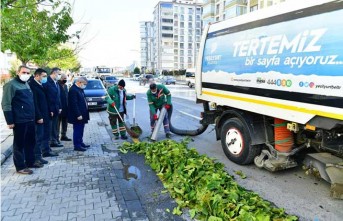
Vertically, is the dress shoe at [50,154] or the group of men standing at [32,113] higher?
the group of men standing at [32,113]

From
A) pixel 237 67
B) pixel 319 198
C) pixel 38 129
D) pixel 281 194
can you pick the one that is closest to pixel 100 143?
pixel 38 129

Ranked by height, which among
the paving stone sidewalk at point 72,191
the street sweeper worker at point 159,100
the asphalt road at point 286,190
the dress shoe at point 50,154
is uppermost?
the street sweeper worker at point 159,100

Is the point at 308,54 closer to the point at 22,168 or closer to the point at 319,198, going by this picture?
the point at 319,198

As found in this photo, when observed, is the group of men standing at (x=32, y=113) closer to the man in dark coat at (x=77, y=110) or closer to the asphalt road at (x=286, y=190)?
the man in dark coat at (x=77, y=110)

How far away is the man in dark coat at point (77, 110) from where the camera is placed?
21.6 ft

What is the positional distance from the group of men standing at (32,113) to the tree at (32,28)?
1702 mm

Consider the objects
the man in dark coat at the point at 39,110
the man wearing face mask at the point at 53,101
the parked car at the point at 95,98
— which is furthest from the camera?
the parked car at the point at 95,98

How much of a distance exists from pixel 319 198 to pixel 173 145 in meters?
3.12

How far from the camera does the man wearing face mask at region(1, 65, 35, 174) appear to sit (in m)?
4.70

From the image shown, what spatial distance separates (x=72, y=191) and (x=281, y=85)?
140 inches

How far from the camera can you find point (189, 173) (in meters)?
4.65

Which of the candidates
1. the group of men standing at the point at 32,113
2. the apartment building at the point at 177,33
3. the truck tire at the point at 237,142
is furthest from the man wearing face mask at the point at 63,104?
the apartment building at the point at 177,33

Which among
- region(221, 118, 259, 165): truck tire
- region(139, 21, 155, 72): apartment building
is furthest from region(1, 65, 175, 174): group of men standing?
region(139, 21, 155, 72): apartment building

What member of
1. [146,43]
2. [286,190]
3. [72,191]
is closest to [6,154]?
[72,191]
